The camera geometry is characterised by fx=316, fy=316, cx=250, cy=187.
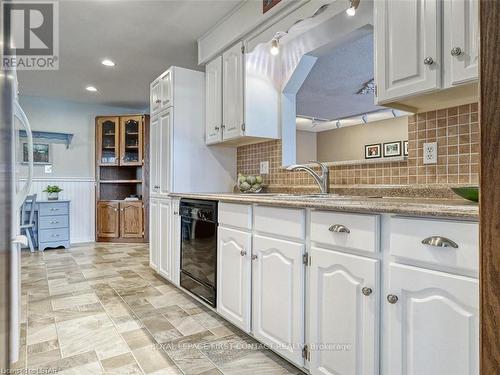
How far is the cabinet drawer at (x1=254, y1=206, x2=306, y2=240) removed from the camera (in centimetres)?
148

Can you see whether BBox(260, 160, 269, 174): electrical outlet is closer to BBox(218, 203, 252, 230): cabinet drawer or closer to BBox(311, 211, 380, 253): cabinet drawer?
BBox(218, 203, 252, 230): cabinet drawer

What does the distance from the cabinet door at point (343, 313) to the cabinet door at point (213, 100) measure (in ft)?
6.06

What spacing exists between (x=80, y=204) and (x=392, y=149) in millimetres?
5193

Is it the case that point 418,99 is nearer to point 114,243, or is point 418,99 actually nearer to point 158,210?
point 158,210

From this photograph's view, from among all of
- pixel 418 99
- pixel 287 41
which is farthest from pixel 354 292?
pixel 287 41

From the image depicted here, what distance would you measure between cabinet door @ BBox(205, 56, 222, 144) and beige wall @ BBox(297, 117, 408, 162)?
3.04ft

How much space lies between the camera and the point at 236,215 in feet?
6.41

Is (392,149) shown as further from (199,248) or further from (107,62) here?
(107,62)

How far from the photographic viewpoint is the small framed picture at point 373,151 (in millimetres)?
2045

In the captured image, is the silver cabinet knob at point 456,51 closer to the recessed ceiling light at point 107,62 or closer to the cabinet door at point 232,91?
the cabinet door at point 232,91

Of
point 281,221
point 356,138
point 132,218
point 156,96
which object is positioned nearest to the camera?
point 281,221

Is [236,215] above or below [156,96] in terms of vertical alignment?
below
